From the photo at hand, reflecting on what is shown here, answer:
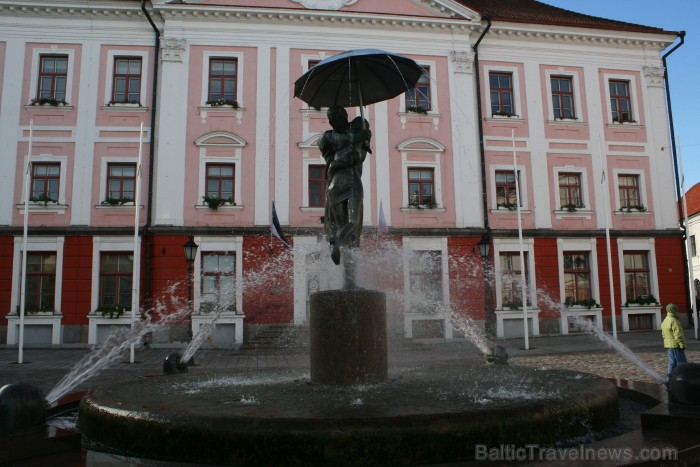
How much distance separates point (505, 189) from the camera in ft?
70.1

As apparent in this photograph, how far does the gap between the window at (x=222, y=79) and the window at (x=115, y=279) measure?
6793mm

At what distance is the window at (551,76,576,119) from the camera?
882 inches

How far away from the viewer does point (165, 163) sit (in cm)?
1945

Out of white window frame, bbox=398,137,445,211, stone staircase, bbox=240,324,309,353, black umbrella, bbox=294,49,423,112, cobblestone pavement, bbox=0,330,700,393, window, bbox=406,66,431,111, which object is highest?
window, bbox=406,66,431,111

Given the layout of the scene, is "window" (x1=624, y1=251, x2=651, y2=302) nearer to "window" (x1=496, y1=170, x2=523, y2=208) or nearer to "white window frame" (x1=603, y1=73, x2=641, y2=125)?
"window" (x1=496, y1=170, x2=523, y2=208)

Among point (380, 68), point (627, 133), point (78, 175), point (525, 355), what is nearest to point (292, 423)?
point (380, 68)

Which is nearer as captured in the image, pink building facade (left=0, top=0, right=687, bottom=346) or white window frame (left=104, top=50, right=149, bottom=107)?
pink building facade (left=0, top=0, right=687, bottom=346)

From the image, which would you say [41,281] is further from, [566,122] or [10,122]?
[566,122]

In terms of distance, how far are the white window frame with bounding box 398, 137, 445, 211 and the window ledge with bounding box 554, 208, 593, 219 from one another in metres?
4.76

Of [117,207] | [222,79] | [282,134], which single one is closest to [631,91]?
[282,134]

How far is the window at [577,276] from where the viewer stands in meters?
21.1

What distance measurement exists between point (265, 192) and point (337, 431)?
16839 mm

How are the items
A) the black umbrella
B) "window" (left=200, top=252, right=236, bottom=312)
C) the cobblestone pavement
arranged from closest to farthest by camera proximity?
the black umbrella
the cobblestone pavement
"window" (left=200, top=252, right=236, bottom=312)

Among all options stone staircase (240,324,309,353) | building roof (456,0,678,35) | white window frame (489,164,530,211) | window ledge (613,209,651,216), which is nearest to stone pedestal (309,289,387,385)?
stone staircase (240,324,309,353)
